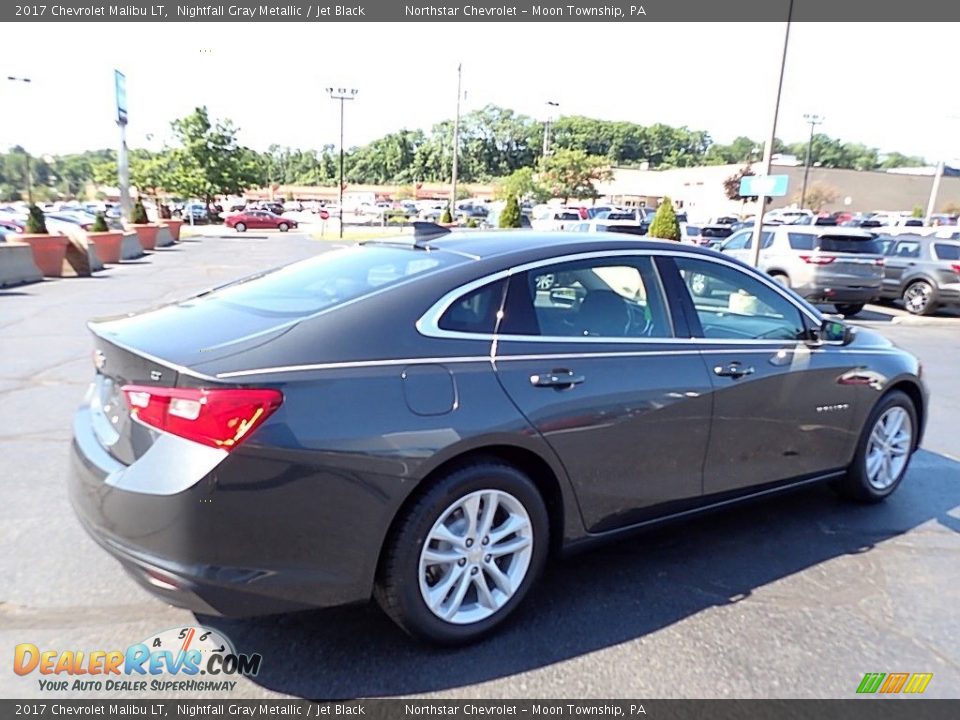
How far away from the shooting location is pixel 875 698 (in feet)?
8.18

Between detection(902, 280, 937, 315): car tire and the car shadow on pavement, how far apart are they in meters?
11.4

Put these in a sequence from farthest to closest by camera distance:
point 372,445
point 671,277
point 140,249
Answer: point 140,249 < point 671,277 < point 372,445

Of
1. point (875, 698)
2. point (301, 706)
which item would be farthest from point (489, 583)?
point (875, 698)

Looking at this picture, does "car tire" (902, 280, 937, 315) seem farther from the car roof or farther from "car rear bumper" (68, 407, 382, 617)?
"car rear bumper" (68, 407, 382, 617)

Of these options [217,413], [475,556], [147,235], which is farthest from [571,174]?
[217,413]

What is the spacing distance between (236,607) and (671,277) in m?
2.47

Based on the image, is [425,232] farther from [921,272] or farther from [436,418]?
[921,272]

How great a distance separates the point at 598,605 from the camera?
9.78 feet

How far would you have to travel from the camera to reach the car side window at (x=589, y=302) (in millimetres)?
2867

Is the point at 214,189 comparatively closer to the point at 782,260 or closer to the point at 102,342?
the point at 782,260

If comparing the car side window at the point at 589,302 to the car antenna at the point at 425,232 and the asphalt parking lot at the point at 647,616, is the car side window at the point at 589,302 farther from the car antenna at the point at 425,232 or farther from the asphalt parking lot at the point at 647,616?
the asphalt parking lot at the point at 647,616

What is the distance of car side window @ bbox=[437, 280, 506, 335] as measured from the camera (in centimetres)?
265

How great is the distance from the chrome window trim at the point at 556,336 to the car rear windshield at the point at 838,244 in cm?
1022

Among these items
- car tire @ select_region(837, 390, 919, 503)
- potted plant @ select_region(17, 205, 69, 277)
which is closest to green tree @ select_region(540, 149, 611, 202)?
potted plant @ select_region(17, 205, 69, 277)
